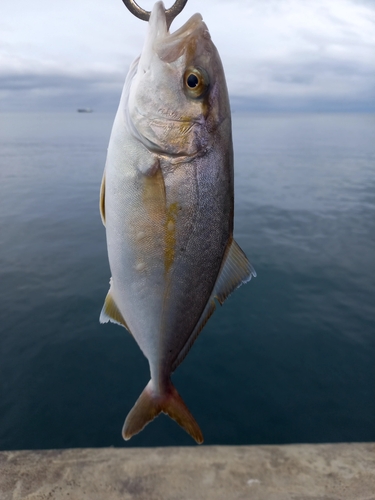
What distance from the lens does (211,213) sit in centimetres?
172

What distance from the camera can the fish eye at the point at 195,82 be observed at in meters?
1.68

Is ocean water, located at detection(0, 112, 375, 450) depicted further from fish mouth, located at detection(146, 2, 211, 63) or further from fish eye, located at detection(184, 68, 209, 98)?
fish mouth, located at detection(146, 2, 211, 63)

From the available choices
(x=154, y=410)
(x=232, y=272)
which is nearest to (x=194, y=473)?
(x=154, y=410)

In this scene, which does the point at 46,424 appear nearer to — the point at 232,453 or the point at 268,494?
the point at 232,453

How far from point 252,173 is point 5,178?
12.7 metres

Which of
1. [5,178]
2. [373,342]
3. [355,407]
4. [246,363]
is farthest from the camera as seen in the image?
[5,178]

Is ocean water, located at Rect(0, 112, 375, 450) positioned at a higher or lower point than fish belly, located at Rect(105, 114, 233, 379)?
lower

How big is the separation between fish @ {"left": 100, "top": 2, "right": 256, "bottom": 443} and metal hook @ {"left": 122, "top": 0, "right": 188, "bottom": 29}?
77 millimetres

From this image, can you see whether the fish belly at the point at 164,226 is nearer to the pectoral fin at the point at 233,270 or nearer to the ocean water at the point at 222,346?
the pectoral fin at the point at 233,270

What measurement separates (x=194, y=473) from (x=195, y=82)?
9.93ft

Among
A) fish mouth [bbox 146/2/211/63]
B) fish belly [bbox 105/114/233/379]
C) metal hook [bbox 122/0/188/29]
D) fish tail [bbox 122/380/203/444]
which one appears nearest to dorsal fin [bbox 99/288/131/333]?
fish belly [bbox 105/114/233/379]

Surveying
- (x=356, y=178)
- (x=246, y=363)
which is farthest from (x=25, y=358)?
(x=356, y=178)

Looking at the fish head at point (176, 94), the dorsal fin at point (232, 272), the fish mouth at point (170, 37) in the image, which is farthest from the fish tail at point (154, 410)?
the fish mouth at point (170, 37)

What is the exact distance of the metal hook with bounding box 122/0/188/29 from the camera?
175cm
